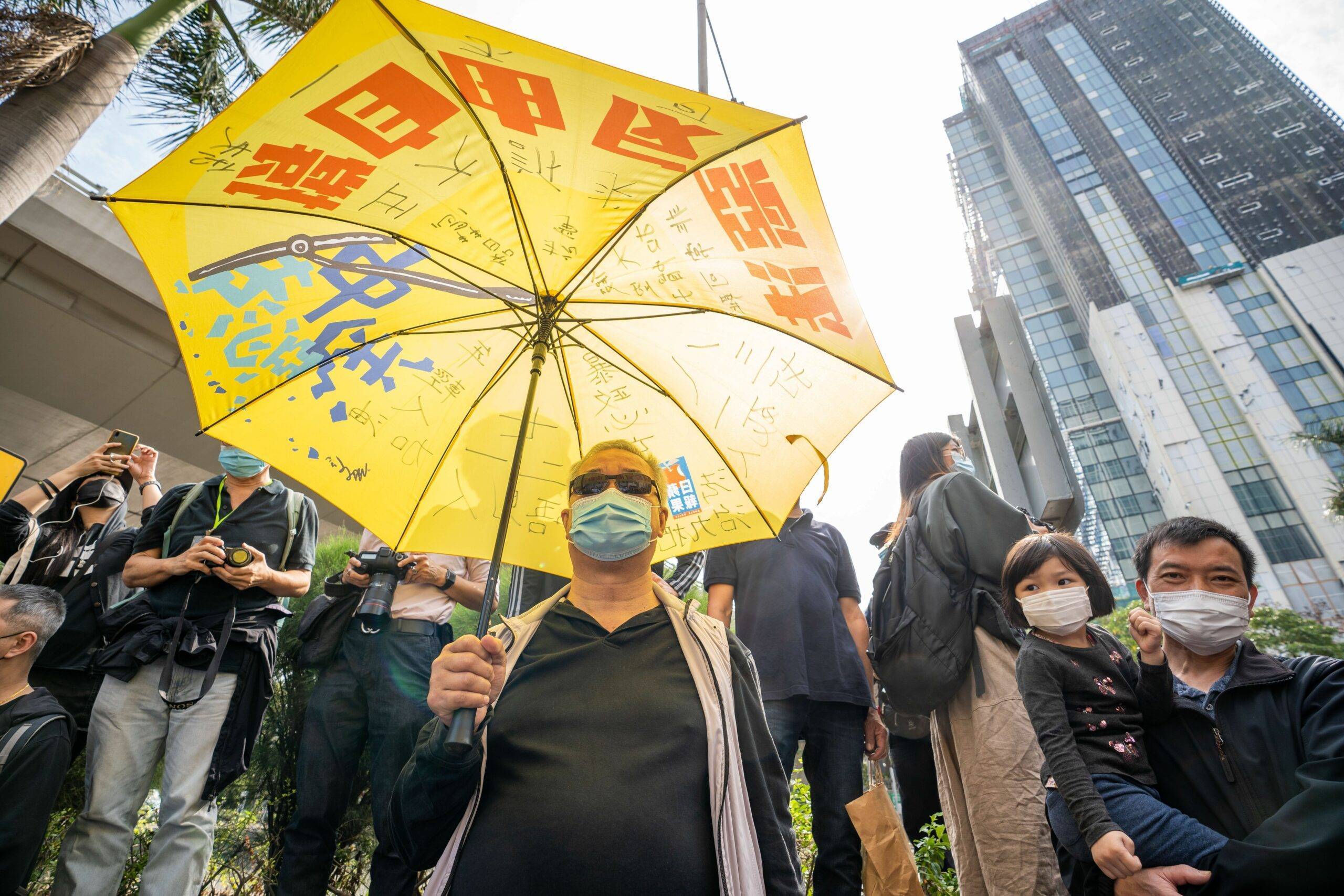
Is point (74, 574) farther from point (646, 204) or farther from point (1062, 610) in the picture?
point (1062, 610)

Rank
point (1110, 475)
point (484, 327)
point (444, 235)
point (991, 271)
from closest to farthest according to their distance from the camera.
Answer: point (444, 235), point (484, 327), point (1110, 475), point (991, 271)

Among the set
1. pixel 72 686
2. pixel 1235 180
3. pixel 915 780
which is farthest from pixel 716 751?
pixel 1235 180

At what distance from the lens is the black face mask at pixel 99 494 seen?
388cm

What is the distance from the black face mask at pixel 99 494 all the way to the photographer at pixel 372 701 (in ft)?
6.98

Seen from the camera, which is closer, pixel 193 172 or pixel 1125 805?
pixel 193 172

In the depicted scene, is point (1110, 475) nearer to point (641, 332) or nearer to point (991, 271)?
point (991, 271)

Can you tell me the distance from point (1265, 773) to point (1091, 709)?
1.45 feet

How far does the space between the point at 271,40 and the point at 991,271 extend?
8939 centimetres

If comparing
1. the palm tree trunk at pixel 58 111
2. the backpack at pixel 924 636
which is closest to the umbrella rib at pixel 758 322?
the backpack at pixel 924 636

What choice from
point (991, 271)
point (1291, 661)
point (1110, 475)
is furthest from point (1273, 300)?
point (1291, 661)

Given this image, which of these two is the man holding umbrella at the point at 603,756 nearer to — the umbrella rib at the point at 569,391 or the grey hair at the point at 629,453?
the grey hair at the point at 629,453

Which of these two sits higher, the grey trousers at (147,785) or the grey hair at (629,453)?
the grey hair at (629,453)

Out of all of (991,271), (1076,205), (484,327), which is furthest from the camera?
(991,271)

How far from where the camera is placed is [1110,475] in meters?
62.6
